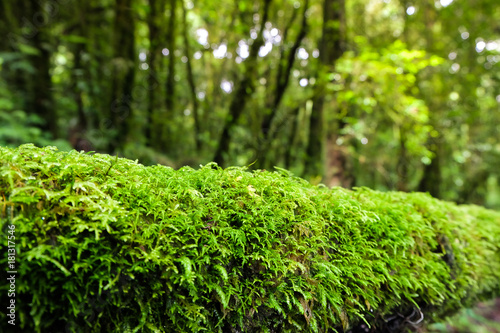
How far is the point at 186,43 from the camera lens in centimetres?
707

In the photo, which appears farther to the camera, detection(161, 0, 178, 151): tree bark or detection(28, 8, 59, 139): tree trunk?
detection(161, 0, 178, 151): tree bark

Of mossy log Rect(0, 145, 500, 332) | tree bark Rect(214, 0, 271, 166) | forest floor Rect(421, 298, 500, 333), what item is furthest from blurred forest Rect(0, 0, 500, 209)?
forest floor Rect(421, 298, 500, 333)

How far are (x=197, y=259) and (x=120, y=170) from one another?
1.79 feet

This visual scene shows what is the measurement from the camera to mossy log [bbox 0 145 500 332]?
871 millimetres

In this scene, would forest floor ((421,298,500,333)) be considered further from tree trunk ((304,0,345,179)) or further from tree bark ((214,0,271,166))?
tree bark ((214,0,271,166))

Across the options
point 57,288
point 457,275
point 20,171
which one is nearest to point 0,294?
point 57,288

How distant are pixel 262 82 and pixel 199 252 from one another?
27.2 ft

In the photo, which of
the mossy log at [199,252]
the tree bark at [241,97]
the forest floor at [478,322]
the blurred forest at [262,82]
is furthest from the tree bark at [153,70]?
the forest floor at [478,322]

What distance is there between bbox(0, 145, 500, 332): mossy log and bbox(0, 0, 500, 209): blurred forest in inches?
116

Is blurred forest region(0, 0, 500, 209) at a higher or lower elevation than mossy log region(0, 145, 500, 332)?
higher

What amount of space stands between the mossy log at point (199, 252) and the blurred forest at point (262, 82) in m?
2.96

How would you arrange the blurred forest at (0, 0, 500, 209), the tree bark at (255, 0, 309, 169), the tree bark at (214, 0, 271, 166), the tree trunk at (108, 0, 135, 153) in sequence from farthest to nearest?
1. the tree bark at (255, 0, 309, 169)
2. the tree trunk at (108, 0, 135, 153)
3. the blurred forest at (0, 0, 500, 209)
4. the tree bark at (214, 0, 271, 166)

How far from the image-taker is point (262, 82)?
8.77 meters

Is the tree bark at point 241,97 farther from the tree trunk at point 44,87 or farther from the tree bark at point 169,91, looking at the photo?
the tree trunk at point 44,87
